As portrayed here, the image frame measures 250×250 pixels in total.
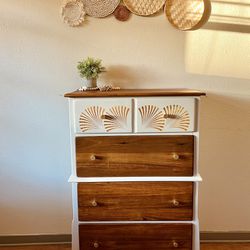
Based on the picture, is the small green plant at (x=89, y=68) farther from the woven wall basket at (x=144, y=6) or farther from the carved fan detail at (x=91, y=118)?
the woven wall basket at (x=144, y=6)

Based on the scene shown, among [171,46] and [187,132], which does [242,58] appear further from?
[187,132]

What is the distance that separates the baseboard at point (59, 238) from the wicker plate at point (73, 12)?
1.52 metres

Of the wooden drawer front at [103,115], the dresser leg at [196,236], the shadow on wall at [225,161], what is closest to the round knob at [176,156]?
the wooden drawer front at [103,115]

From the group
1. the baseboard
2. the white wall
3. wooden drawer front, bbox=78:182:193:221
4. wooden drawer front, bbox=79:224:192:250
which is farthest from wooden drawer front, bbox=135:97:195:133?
the baseboard

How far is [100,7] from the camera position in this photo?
182 centimetres

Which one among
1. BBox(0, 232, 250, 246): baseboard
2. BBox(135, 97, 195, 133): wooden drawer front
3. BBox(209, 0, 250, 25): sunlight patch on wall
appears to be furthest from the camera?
BBox(0, 232, 250, 246): baseboard

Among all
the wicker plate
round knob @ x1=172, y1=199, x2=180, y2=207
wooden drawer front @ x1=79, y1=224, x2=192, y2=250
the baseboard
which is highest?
the wicker plate

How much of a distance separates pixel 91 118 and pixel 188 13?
95 cm

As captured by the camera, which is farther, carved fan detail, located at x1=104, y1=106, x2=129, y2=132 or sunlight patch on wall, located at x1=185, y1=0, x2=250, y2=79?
sunlight patch on wall, located at x1=185, y1=0, x2=250, y2=79

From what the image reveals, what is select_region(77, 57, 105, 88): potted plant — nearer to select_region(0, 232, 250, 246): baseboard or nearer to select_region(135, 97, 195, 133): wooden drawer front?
select_region(135, 97, 195, 133): wooden drawer front

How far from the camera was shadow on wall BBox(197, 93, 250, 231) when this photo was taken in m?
1.94

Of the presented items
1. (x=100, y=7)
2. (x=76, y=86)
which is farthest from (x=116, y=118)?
(x=100, y=7)

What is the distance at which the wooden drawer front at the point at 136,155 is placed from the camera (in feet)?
5.03

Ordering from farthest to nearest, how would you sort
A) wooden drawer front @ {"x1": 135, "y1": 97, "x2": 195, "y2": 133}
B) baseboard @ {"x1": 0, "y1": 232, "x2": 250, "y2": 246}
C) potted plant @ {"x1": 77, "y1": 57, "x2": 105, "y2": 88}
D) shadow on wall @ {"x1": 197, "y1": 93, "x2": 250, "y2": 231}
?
baseboard @ {"x1": 0, "y1": 232, "x2": 250, "y2": 246}, shadow on wall @ {"x1": 197, "y1": 93, "x2": 250, "y2": 231}, potted plant @ {"x1": 77, "y1": 57, "x2": 105, "y2": 88}, wooden drawer front @ {"x1": 135, "y1": 97, "x2": 195, "y2": 133}
